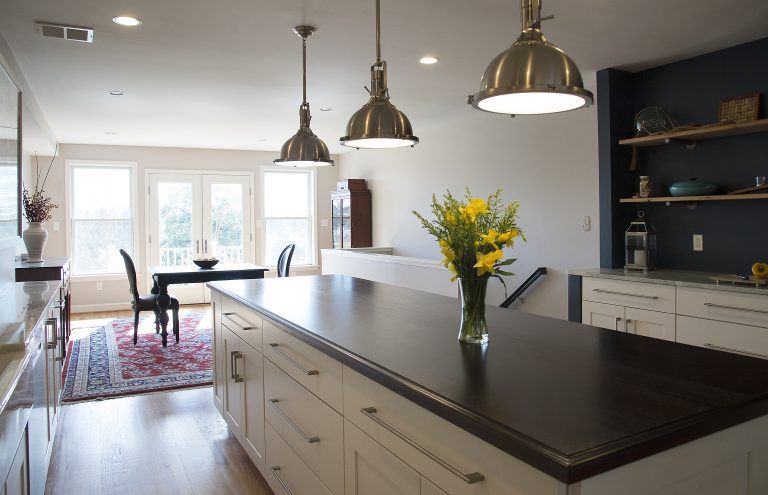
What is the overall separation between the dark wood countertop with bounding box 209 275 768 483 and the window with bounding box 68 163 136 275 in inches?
273

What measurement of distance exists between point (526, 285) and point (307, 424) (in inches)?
150

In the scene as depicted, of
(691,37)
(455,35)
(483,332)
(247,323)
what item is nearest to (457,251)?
(483,332)

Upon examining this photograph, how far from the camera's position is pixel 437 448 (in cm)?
127

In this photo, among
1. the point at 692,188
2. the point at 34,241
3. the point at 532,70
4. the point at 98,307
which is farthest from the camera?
the point at 98,307

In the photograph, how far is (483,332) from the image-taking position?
1773 millimetres

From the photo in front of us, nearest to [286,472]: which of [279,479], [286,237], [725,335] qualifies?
[279,479]

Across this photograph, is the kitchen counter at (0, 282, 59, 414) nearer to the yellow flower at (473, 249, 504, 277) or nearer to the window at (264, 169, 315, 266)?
the yellow flower at (473, 249, 504, 277)

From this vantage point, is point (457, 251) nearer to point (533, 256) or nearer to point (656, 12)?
point (656, 12)

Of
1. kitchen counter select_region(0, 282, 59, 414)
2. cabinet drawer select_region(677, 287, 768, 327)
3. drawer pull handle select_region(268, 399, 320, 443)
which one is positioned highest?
kitchen counter select_region(0, 282, 59, 414)

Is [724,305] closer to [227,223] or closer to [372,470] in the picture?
[372,470]

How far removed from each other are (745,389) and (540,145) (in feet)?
14.4

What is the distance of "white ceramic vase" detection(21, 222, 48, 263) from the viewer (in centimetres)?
514

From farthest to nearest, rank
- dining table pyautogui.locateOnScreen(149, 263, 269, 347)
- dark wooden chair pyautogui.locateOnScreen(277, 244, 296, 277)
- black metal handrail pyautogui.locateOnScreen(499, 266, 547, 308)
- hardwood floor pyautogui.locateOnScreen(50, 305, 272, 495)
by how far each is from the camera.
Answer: dark wooden chair pyautogui.locateOnScreen(277, 244, 296, 277)
dining table pyautogui.locateOnScreen(149, 263, 269, 347)
black metal handrail pyautogui.locateOnScreen(499, 266, 547, 308)
hardwood floor pyautogui.locateOnScreen(50, 305, 272, 495)

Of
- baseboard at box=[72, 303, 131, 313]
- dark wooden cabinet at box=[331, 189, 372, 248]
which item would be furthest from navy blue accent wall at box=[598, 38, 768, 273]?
baseboard at box=[72, 303, 131, 313]
